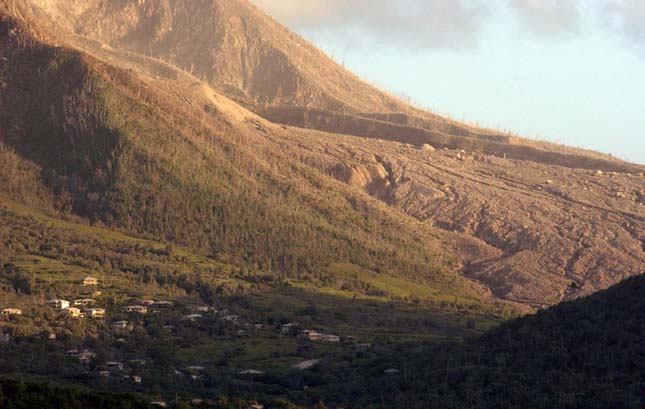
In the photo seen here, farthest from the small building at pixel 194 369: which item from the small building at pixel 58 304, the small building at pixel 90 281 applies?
the small building at pixel 90 281

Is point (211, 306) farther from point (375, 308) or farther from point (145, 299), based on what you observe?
point (375, 308)

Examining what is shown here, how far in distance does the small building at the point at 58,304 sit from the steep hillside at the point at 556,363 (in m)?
44.7

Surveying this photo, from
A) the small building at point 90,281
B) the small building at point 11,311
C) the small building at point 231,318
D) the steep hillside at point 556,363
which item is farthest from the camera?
the small building at point 90,281

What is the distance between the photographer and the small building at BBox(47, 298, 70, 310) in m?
146

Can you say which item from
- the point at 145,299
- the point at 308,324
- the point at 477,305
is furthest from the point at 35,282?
the point at 477,305

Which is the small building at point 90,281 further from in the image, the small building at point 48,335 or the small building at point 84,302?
the small building at point 48,335

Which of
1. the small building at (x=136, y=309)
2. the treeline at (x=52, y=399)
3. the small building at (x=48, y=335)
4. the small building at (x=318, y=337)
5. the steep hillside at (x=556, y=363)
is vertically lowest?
the small building at (x=48, y=335)

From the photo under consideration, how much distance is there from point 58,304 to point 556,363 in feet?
200

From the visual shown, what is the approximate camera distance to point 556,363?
344ft

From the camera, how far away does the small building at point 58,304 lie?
145875 mm

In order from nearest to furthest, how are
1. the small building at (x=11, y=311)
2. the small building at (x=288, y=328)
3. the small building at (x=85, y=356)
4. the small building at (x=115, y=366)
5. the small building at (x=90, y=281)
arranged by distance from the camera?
the small building at (x=115, y=366) < the small building at (x=85, y=356) < the small building at (x=11, y=311) < the small building at (x=288, y=328) < the small building at (x=90, y=281)

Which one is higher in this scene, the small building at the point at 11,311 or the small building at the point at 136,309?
the small building at the point at 136,309

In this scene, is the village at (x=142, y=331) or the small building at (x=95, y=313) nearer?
the village at (x=142, y=331)

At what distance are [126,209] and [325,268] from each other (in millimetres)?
28477
